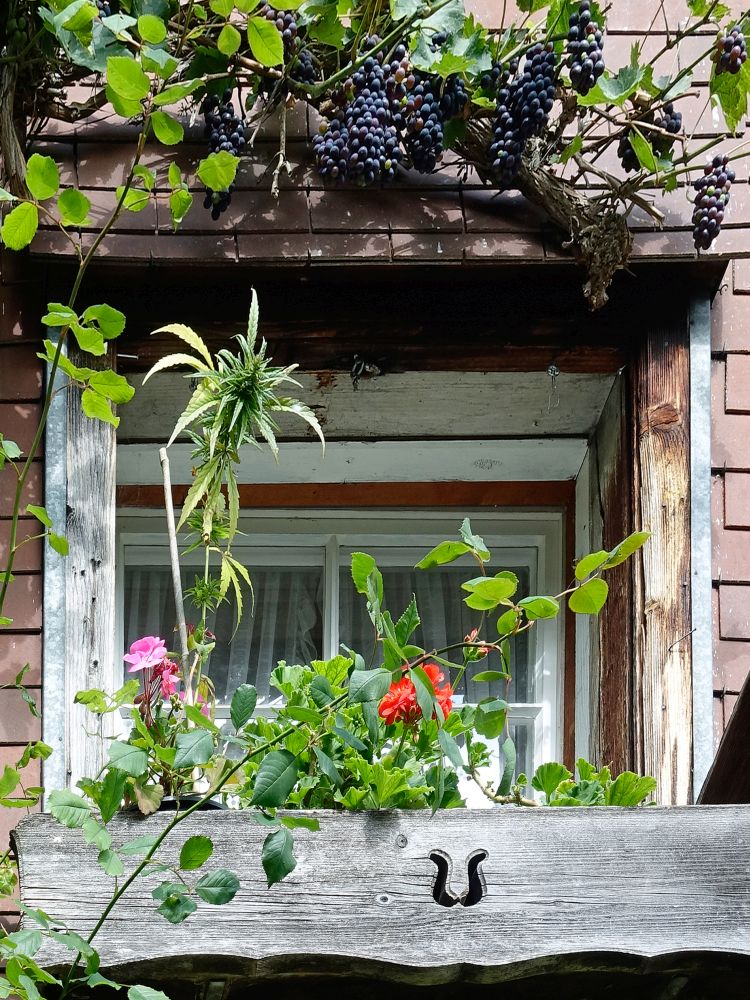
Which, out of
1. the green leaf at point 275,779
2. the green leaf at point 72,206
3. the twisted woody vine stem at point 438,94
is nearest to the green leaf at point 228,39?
the twisted woody vine stem at point 438,94

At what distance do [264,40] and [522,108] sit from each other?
2.03 ft

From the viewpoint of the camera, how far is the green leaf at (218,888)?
5.10 ft

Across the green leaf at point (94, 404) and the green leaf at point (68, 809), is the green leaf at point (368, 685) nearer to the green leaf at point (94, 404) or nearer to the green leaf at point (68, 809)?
the green leaf at point (68, 809)

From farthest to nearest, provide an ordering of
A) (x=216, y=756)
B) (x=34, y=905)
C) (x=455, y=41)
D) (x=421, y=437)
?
(x=421, y=437)
(x=455, y=41)
(x=216, y=756)
(x=34, y=905)

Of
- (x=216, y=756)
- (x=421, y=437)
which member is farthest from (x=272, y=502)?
(x=216, y=756)

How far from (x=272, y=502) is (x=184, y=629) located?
107 cm

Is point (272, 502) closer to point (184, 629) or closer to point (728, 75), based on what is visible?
point (184, 629)

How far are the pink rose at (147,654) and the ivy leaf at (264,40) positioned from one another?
868mm

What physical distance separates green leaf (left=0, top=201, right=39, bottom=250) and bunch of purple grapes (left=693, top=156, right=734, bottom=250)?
4.26ft

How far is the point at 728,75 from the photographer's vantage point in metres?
2.54

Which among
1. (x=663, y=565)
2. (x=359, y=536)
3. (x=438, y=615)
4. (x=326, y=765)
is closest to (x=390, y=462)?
(x=359, y=536)

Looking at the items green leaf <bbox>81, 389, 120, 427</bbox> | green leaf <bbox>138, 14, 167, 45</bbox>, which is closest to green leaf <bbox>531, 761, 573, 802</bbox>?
green leaf <bbox>81, 389, 120, 427</bbox>

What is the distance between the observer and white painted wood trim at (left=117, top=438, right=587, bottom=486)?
2971 mm

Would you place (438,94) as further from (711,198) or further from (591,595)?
(591,595)
